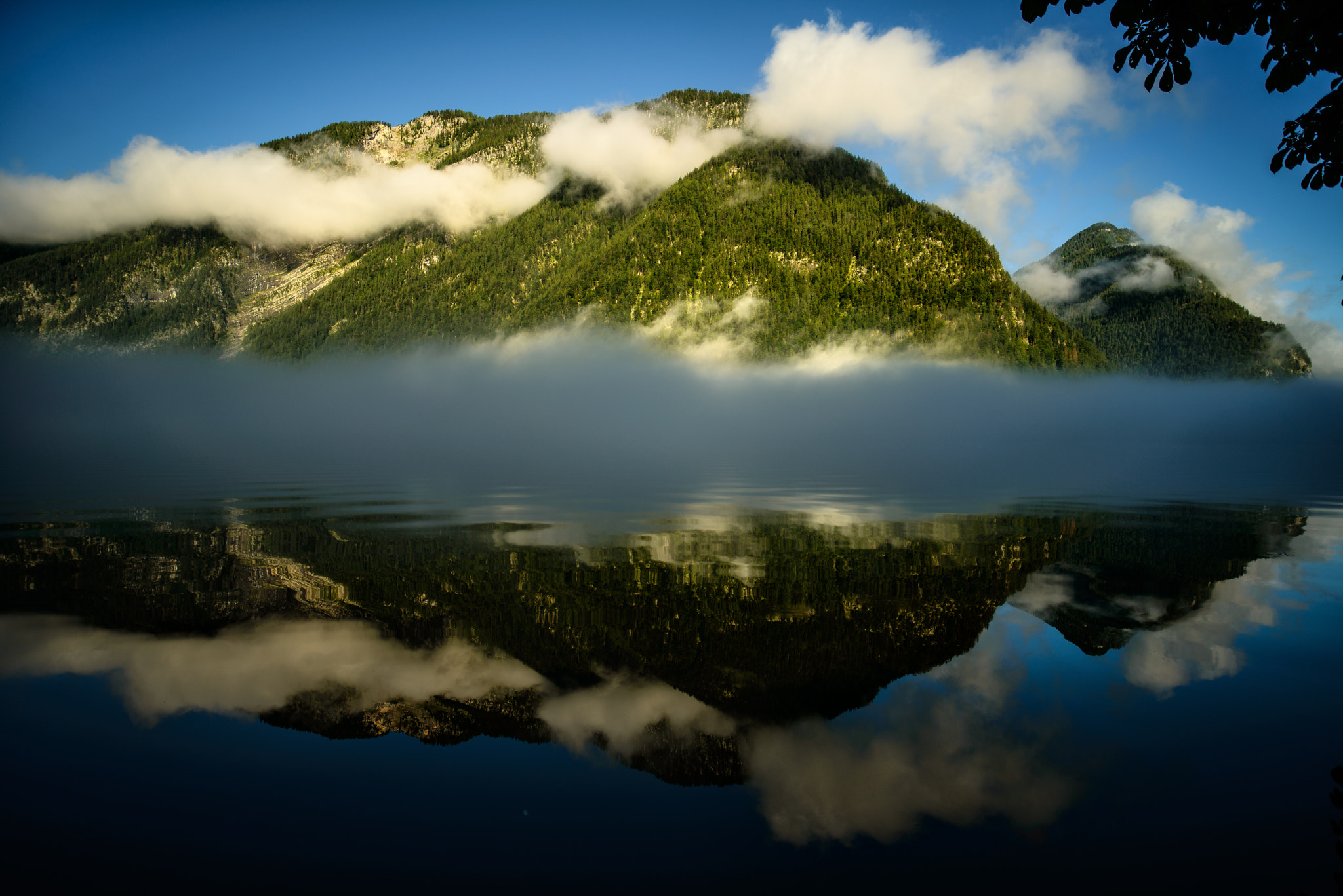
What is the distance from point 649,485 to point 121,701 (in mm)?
18829

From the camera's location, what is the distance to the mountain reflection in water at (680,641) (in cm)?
337

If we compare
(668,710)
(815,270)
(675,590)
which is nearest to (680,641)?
(668,710)

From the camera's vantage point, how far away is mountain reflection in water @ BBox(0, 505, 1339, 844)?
3367mm

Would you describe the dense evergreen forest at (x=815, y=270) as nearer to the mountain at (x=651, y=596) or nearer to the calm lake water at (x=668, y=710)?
the mountain at (x=651, y=596)

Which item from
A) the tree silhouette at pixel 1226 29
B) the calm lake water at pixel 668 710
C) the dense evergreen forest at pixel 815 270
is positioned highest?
the dense evergreen forest at pixel 815 270

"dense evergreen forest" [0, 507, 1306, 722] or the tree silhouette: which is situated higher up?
the tree silhouette

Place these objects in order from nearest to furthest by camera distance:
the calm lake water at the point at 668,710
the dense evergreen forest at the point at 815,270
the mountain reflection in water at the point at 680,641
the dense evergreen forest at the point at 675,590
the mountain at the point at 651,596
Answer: the calm lake water at the point at 668,710, the mountain reflection in water at the point at 680,641, the mountain at the point at 651,596, the dense evergreen forest at the point at 675,590, the dense evergreen forest at the point at 815,270

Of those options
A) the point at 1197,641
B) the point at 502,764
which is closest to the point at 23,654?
the point at 502,764

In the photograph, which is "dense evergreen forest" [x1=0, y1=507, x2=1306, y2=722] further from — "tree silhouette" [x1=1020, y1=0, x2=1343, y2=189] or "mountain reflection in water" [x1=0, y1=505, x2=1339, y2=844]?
"tree silhouette" [x1=1020, y1=0, x2=1343, y2=189]

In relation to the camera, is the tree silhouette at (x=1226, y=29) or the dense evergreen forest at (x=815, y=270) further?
the dense evergreen forest at (x=815, y=270)

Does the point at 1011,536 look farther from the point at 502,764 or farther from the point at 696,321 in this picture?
the point at 696,321

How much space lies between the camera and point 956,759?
131 inches

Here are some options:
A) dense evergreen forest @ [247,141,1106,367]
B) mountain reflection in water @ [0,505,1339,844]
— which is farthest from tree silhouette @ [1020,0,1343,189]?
dense evergreen forest @ [247,141,1106,367]

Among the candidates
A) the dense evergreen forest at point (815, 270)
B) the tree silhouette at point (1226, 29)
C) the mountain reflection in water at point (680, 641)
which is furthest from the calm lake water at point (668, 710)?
the dense evergreen forest at point (815, 270)
